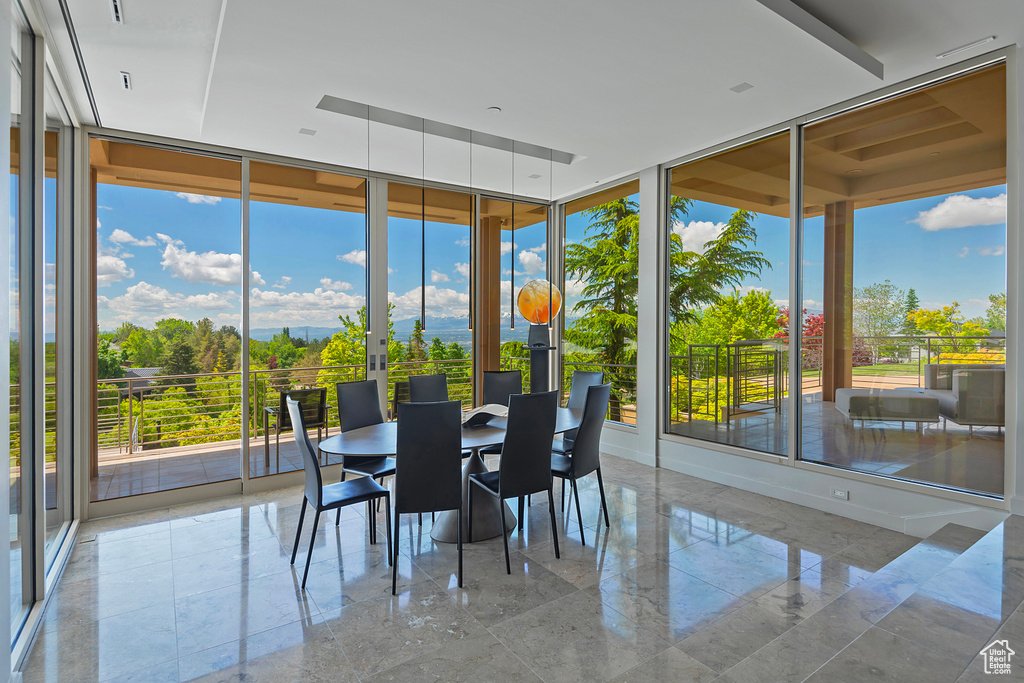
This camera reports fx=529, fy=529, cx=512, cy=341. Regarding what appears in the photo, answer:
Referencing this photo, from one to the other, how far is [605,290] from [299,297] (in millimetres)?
3100

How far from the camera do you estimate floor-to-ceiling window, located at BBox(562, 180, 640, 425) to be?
215 inches

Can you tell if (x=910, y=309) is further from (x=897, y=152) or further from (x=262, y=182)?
(x=262, y=182)

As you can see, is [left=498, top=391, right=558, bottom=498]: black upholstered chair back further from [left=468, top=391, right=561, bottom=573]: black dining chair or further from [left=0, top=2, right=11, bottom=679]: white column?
[left=0, top=2, right=11, bottom=679]: white column

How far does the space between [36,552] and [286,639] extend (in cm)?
133

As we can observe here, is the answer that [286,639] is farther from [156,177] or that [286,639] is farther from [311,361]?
[156,177]

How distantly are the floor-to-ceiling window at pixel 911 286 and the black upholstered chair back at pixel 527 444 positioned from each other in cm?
214

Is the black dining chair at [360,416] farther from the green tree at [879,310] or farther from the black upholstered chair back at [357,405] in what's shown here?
the green tree at [879,310]

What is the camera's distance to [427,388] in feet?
13.8

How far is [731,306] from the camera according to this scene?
176 inches

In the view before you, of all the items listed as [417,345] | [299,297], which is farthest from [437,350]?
[299,297]

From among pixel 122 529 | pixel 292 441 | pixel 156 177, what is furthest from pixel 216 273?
pixel 122 529

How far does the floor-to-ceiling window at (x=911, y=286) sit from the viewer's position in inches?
121

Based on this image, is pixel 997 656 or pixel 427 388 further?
pixel 427 388

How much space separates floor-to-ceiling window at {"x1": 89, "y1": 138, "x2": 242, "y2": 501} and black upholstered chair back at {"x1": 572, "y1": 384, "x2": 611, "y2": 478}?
9.62 ft
